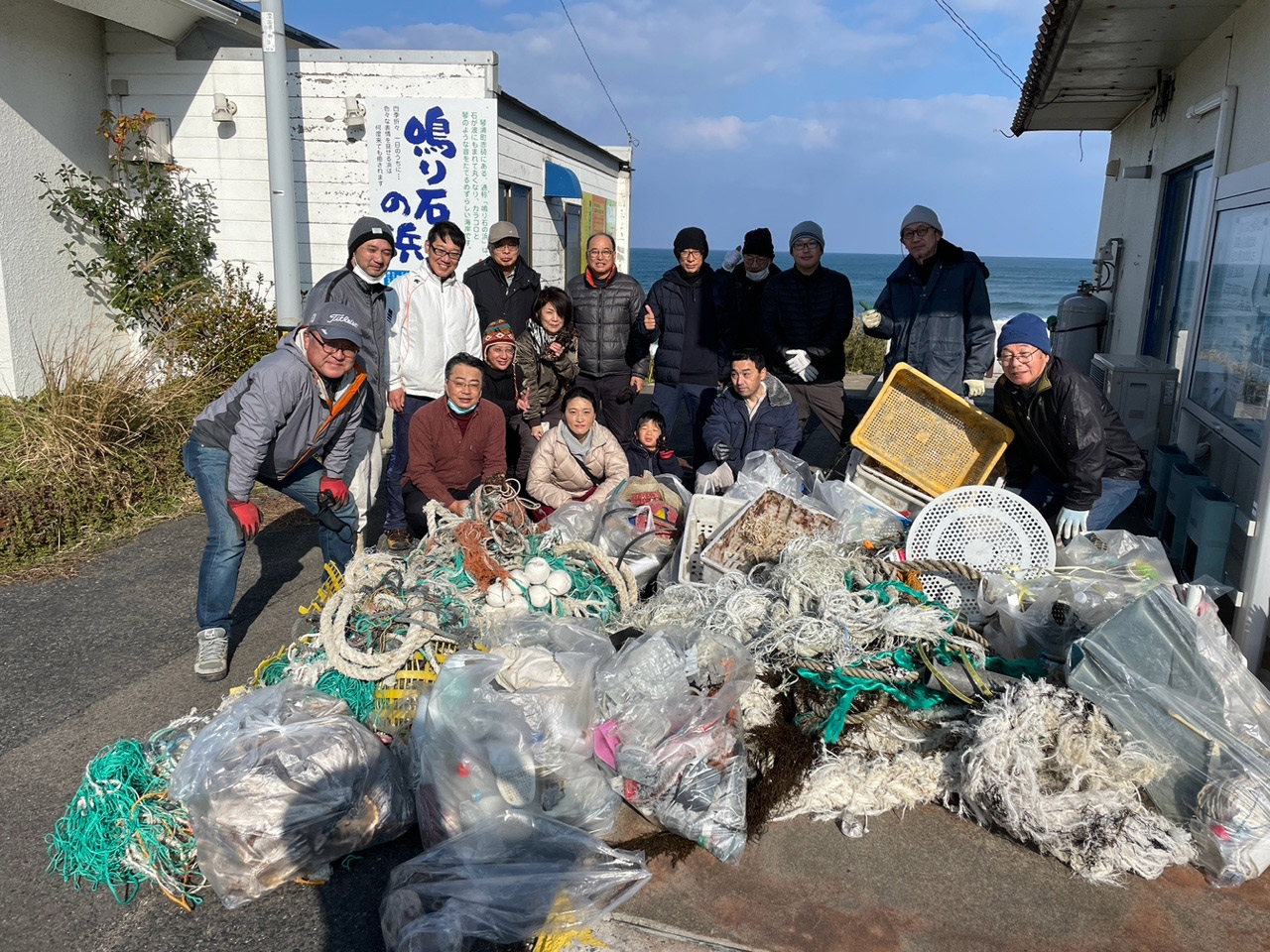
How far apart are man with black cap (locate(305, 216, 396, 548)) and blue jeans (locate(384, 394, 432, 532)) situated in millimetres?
355

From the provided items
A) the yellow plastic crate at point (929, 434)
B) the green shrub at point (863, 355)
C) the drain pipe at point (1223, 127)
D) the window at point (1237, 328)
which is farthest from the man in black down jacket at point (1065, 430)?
the green shrub at point (863, 355)

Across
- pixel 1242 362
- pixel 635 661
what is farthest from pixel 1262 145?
pixel 635 661

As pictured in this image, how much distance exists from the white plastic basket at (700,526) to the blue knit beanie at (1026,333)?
1.45m

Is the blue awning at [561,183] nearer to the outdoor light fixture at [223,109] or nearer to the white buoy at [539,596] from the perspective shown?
the outdoor light fixture at [223,109]

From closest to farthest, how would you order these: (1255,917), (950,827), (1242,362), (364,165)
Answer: (1255,917) < (950,827) < (1242,362) < (364,165)

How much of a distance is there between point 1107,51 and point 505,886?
25.4ft

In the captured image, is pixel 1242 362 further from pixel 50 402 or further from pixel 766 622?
pixel 50 402

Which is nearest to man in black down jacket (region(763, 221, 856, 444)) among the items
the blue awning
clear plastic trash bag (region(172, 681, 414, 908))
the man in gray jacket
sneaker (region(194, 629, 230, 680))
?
the man in gray jacket

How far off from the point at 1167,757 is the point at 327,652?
9.64 ft

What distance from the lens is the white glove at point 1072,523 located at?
426 centimetres

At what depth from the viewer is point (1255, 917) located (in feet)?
8.63

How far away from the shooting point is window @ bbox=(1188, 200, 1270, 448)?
470cm

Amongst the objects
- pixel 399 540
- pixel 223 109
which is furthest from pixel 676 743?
pixel 223 109

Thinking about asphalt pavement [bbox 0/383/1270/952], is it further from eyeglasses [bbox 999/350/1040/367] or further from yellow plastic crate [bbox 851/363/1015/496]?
eyeglasses [bbox 999/350/1040/367]
